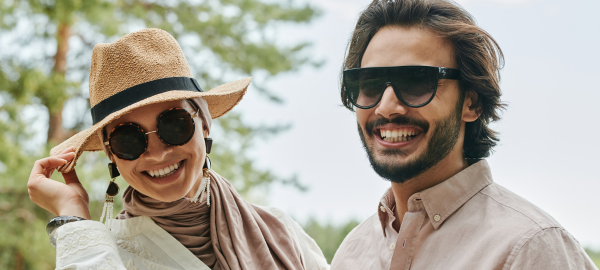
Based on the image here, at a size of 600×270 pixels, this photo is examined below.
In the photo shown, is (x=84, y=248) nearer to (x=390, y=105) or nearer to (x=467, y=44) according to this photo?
(x=390, y=105)

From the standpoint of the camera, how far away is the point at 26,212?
7.91 metres

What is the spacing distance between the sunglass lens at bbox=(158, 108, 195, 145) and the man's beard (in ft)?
2.94

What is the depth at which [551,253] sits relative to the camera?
4.94ft

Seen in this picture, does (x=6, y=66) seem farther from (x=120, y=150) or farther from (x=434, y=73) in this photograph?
(x=434, y=73)

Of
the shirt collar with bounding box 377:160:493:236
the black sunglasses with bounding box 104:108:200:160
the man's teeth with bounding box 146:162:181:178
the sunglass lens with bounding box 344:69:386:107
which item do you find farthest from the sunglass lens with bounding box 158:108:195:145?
the shirt collar with bounding box 377:160:493:236

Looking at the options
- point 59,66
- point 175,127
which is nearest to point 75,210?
point 175,127

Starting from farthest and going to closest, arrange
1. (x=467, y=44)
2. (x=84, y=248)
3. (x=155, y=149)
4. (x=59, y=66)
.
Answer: (x=59, y=66), (x=155, y=149), (x=84, y=248), (x=467, y=44)

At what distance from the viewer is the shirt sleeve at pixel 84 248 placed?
2.05m

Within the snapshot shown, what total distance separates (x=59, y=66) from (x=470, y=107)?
8043mm

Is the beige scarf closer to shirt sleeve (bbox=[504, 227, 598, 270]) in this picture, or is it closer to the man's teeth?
the man's teeth

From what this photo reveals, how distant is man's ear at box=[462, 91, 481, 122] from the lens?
2.01 metres

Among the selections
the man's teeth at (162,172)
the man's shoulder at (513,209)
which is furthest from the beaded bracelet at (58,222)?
the man's shoulder at (513,209)

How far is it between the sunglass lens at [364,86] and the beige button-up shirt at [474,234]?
1.42 feet

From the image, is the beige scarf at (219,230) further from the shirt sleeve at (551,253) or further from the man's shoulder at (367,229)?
the shirt sleeve at (551,253)
